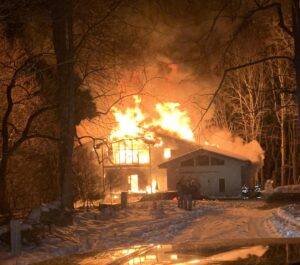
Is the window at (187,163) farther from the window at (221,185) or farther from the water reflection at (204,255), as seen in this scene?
the water reflection at (204,255)

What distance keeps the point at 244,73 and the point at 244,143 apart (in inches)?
309

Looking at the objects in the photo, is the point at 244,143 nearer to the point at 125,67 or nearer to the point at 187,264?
the point at 125,67

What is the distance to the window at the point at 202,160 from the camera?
160 feet

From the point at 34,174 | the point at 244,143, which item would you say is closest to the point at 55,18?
the point at 34,174

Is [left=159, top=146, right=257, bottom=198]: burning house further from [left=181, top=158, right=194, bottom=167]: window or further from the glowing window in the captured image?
the glowing window

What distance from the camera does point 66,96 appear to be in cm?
2062

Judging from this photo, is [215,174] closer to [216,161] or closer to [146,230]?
[216,161]

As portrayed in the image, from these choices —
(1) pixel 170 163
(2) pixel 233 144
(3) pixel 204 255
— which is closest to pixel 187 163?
(1) pixel 170 163

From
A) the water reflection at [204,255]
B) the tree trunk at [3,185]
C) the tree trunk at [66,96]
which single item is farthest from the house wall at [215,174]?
the water reflection at [204,255]

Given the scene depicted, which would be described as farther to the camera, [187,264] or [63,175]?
[63,175]

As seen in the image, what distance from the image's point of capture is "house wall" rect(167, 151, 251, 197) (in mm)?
47838

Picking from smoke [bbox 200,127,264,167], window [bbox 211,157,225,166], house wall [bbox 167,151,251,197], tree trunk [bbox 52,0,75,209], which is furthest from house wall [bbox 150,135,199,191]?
tree trunk [bbox 52,0,75,209]

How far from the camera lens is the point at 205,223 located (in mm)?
21219

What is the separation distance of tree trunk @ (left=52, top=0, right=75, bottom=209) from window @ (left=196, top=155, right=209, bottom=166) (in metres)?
28.9
